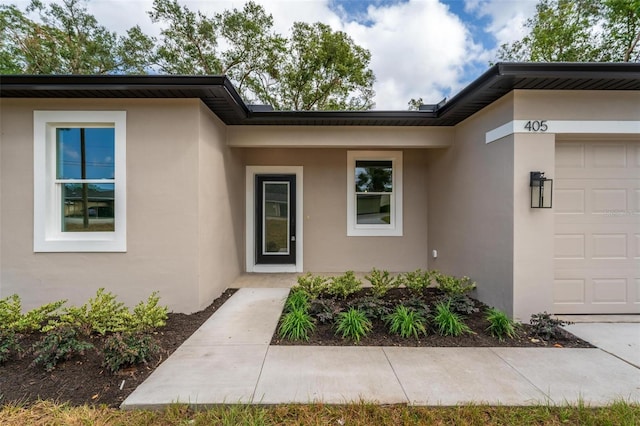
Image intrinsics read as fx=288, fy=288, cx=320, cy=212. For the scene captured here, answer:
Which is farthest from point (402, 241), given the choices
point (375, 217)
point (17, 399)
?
point (17, 399)

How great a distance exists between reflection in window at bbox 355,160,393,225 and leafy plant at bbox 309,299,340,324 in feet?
10.0

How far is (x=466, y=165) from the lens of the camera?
510 centimetres

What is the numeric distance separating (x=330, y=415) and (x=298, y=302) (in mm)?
2098

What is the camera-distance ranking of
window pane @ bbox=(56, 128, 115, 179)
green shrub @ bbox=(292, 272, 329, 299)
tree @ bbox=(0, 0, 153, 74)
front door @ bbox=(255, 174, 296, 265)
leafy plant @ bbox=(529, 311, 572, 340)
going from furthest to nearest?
tree @ bbox=(0, 0, 153, 74) < front door @ bbox=(255, 174, 296, 265) < green shrub @ bbox=(292, 272, 329, 299) < window pane @ bbox=(56, 128, 115, 179) < leafy plant @ bbox=(529, 311, 572, 340)

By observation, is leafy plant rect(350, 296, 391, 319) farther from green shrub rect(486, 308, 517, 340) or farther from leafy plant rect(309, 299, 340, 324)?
green shrub rect(486, 308, 517, 340)

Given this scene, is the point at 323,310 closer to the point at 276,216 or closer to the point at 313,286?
the point at 313,286

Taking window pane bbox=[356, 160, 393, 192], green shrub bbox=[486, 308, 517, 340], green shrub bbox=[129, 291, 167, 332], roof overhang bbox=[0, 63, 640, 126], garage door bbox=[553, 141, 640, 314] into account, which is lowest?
green shrub bbox=[486, 308, 517, 340]

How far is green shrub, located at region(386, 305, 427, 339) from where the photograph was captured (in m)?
3.55

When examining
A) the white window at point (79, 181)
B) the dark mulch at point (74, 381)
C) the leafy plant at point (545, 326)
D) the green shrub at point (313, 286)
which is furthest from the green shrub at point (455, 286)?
the white window at point (79, 181)

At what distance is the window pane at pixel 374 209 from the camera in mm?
6844

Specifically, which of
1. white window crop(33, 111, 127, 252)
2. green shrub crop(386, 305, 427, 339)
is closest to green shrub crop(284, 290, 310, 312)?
green shrub crop(386, 305, 427, 339)

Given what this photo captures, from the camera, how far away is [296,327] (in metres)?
3.57

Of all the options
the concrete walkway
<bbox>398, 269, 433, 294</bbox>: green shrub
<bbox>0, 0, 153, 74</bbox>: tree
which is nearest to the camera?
the concrete walkway

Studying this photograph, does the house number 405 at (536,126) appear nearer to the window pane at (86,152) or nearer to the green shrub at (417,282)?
the green shrub at (417,282)
